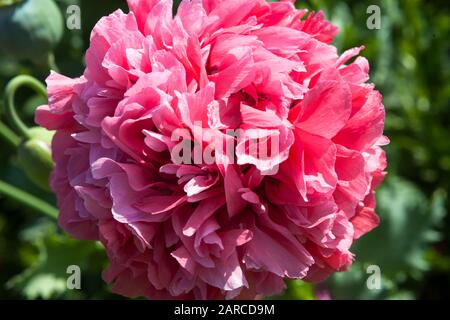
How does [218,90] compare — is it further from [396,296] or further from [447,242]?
[447,242]

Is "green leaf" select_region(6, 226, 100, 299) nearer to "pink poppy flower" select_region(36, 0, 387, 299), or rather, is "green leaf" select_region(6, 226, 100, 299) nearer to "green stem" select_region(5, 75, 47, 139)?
"green stem" select_region(5, 75, 47, 139)

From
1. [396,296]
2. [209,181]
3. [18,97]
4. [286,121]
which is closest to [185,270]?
[209,181]

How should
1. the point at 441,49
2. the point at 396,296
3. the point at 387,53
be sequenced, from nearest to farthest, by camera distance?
1. the point at 396,296
2. the point at 387,53
3. the point at 441,49

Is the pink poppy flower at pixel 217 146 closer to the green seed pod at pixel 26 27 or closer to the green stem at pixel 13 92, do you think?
the green stem at pixel 13 92

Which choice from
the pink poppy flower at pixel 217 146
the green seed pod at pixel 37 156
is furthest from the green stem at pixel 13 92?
the pink poppy flower at pixel 217 146

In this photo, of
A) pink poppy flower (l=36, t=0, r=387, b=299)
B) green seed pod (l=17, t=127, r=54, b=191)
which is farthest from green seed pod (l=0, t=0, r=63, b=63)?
pink poppy flower (l=36, t=0, r=387, b=299)
